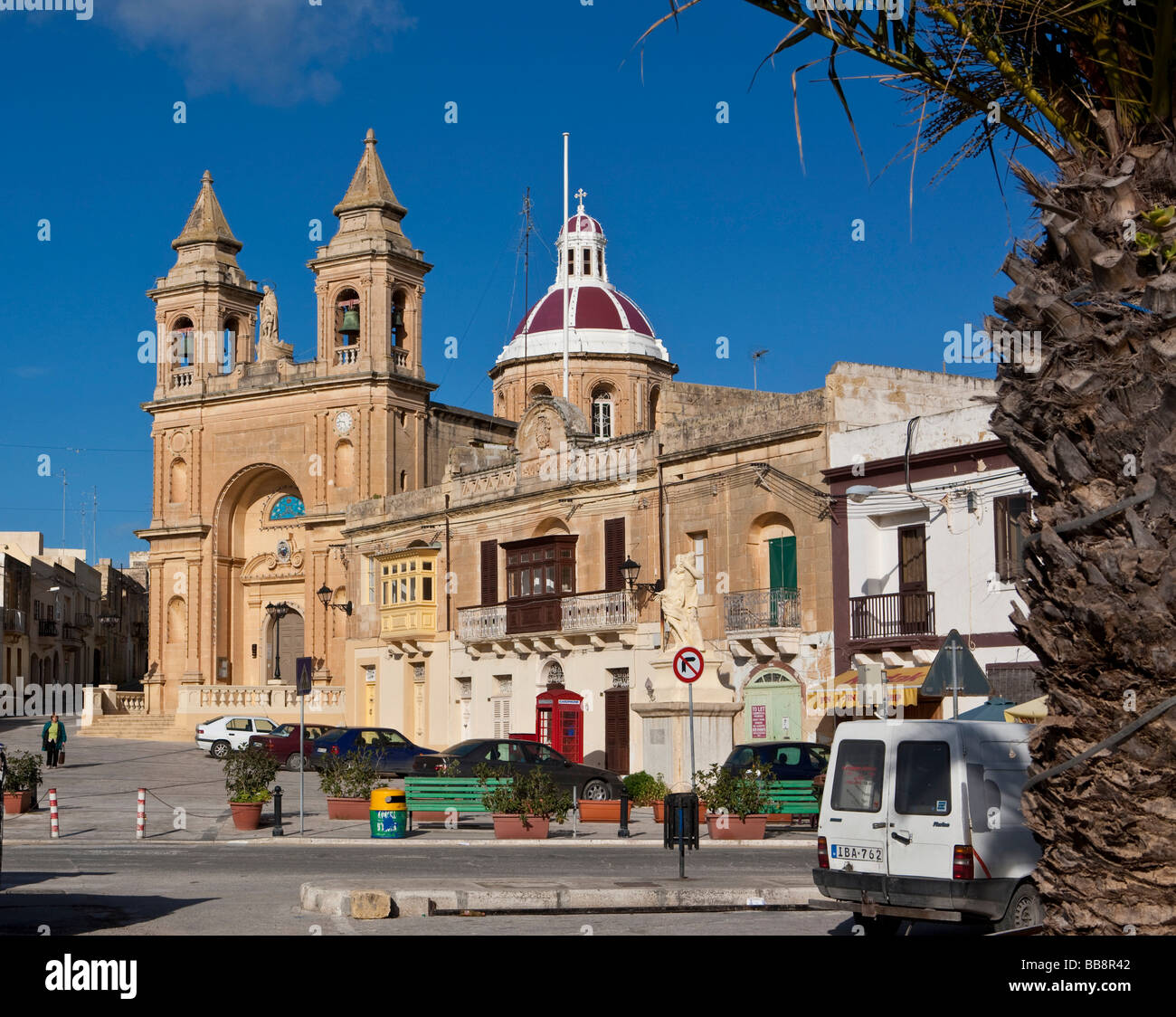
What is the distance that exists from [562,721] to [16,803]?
1461 cm

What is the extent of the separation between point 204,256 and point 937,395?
122ft

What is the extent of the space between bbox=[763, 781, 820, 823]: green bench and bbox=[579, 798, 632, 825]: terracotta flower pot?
3.39m

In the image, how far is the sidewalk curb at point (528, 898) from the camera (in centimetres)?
1267

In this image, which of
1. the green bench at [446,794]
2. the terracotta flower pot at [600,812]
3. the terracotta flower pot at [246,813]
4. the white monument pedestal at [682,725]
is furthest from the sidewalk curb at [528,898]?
the white monument pedestal at [682,725]

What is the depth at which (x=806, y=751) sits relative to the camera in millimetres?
26328

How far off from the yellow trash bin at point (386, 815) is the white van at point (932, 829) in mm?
11384

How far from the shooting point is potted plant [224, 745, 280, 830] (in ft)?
78.8

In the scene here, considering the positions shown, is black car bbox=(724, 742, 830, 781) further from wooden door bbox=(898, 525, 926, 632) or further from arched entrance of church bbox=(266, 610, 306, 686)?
arched entrance of church bbox=(266, 610, 306, 686)

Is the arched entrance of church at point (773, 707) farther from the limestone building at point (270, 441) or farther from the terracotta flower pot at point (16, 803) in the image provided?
the limestone building at point (270, 441)

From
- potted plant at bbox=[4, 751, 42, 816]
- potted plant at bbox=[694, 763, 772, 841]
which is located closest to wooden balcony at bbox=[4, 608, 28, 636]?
potted plant at bbox=[4, 751, 42, 816]

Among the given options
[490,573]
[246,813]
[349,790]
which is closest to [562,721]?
[490,573]

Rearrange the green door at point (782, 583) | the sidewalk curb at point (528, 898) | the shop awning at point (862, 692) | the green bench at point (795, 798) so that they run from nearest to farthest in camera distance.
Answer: the sidewalk curb at point (528, 898), the green bench at point (795, 798), the shop awning at point (862, 692), the green door at point (782, 583)
